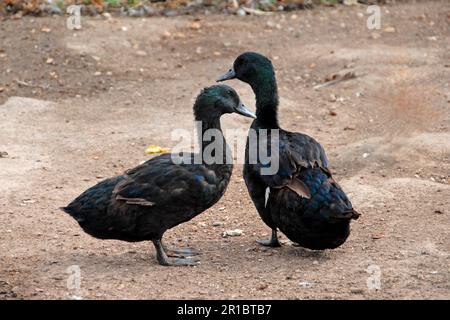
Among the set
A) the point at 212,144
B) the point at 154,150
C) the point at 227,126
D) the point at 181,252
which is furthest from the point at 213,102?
the point at 227,126

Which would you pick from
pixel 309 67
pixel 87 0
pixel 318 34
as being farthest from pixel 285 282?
pixel 87 0

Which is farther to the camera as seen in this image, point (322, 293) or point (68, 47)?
point (68, 47)

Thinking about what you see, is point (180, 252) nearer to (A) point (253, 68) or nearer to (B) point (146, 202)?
(B) point (146, 202)

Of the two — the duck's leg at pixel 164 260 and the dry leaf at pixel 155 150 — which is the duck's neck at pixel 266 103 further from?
the dry leaf at pixel 155 150

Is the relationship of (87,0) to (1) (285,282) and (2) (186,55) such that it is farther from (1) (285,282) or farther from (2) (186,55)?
(1) (285,282)

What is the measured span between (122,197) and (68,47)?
6.41 m

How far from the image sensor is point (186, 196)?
6492 millimetres

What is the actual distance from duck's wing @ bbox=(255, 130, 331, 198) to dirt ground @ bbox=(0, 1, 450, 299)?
22.1 inches

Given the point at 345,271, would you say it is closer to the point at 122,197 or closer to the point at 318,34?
the point at 122,197

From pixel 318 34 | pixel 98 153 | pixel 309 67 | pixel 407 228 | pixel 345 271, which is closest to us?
pixel 345 271

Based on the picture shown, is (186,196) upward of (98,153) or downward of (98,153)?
upward

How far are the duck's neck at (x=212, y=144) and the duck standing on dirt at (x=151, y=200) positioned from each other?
0.03 meters

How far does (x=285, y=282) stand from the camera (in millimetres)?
6129
